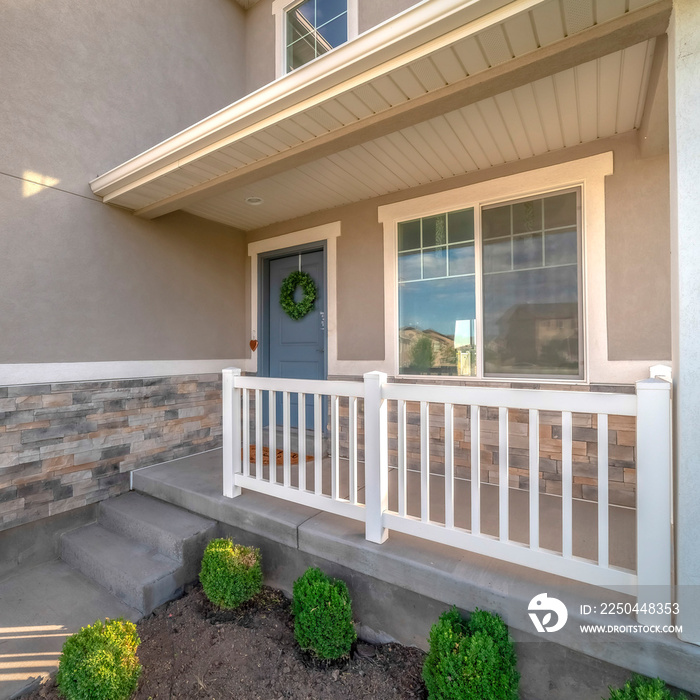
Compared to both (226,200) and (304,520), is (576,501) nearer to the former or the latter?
(304,520)

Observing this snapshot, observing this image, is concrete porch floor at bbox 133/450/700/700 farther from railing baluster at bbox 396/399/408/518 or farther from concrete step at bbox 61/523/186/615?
concrete step at bbox 61/523/186/615

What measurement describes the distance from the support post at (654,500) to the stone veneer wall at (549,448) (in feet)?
4.29

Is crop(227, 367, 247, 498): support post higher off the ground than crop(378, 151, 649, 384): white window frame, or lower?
lower

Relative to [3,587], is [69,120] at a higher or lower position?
higher

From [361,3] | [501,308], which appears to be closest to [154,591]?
[501,308]

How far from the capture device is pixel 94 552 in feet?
8.78

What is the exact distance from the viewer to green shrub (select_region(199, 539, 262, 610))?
2.17m

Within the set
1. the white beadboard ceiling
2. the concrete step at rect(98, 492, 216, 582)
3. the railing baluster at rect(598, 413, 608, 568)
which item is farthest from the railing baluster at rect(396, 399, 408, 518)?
the white beadboard ceiling

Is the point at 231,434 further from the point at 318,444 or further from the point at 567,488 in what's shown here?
the point at 567,488

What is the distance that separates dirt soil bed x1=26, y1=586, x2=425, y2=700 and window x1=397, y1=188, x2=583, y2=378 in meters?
2.03

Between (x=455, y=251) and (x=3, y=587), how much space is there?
399 centimetres

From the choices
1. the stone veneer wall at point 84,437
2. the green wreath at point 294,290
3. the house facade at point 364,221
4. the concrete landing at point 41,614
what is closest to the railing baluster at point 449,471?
the house facade at point 364,221

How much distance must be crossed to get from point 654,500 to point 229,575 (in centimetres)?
206

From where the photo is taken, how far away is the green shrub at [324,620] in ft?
6.03
